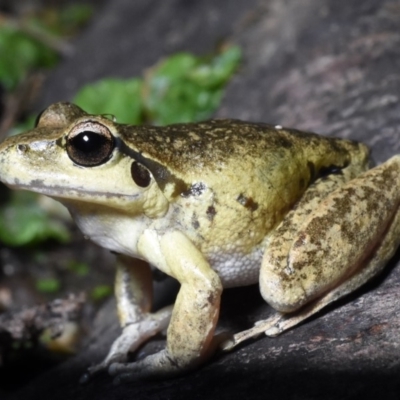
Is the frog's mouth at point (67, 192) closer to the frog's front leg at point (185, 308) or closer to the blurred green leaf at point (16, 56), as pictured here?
the frog's front leg at point (185, 308)

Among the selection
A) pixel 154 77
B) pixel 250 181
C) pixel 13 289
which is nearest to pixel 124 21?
pixel 154 77

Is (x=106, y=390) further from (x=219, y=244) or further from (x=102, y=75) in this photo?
(x=102, y=75)

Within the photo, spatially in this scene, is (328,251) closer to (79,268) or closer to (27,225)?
(79,268)

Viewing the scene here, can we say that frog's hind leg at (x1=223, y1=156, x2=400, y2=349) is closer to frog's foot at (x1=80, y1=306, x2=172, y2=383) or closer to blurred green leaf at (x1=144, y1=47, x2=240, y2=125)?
frog's foot at (x1=80, y1=306, x2=172, y2=383)

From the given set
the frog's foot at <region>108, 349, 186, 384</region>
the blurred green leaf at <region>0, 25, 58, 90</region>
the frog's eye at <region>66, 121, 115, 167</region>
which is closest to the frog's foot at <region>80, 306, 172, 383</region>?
the frog's foot at <region>108, 349, 186, 384</region>

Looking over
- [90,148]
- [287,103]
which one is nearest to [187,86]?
[287,103]

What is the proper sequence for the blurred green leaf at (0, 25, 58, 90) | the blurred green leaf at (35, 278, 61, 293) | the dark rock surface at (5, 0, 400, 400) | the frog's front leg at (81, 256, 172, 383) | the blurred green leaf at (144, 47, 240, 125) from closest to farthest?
the dark rock surface at (5, 0, 400, 400)
the frog's front leg at (81, 256, 172, 383)
the blurred green leaf at (35, 278, 61, 293)
the blurred green leaf at (144, 47, 240, 125)
the blurred green leaf at (0, 25, 58, 90)

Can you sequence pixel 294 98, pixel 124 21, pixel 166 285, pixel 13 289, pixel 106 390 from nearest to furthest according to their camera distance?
pixel 106 390 < pixel 166 285 < pixel 294 98 < pixel 13 289 < pixel 124 21

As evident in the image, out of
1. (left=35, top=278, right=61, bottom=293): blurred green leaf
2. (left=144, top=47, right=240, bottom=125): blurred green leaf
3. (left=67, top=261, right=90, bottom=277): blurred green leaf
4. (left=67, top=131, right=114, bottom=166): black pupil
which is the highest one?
(left=144, top=47, right=240, bottom=125): blurred green leaf
